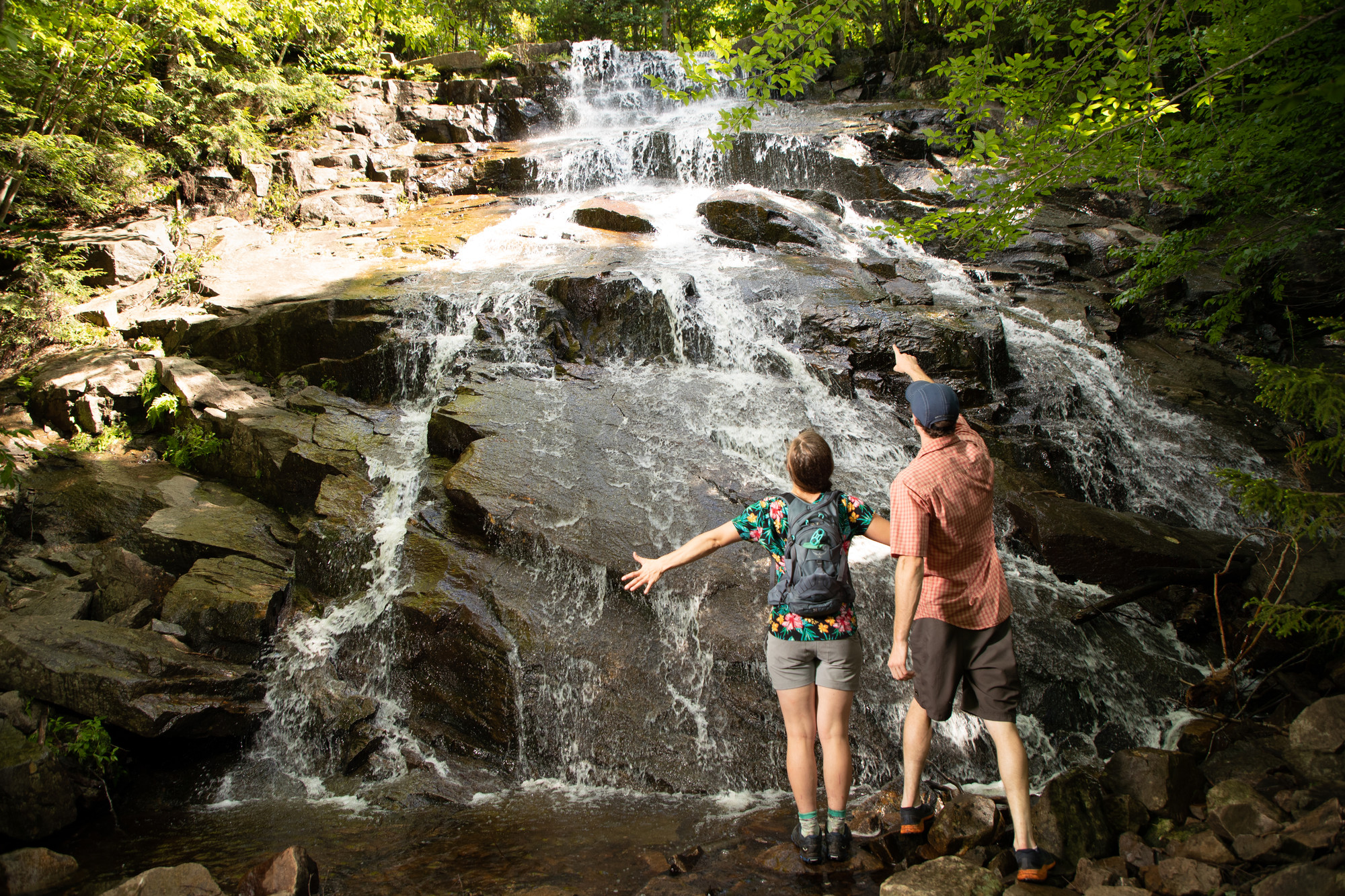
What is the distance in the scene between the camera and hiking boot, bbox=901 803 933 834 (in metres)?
3.20

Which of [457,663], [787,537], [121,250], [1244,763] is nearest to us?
[787,537]

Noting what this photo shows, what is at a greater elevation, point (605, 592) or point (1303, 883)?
point (605, 592)

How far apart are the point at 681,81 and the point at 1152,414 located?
61.4ft

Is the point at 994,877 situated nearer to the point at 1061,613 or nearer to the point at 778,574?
the point at 778,574

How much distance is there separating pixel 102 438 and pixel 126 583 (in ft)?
10.9

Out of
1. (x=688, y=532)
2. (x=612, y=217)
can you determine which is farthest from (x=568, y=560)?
(x=612, y=217)

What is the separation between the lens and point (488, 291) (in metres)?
10.1

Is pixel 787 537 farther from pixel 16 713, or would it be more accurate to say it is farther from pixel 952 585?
pixel 16 713

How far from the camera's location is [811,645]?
9.87 ft

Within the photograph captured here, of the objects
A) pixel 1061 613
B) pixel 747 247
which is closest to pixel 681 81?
pixel 747 247

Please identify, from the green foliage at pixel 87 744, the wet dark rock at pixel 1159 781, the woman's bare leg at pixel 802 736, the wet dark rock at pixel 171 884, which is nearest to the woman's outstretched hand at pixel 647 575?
the woman's bare leg at pixel 802 736

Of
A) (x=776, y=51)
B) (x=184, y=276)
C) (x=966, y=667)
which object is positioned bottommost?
(x=966, y=667)

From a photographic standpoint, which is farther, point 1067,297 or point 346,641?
point 1067,297

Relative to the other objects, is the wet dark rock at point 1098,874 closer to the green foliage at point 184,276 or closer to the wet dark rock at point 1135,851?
the wet dark rock at point 1135,851
